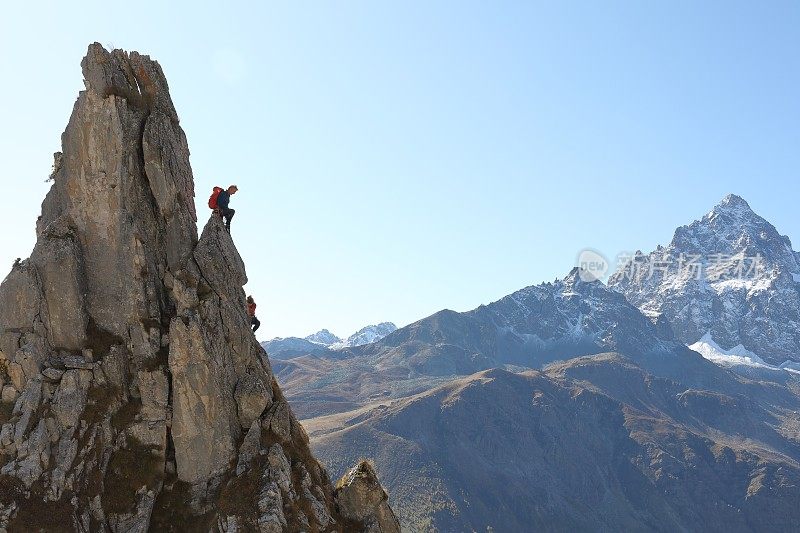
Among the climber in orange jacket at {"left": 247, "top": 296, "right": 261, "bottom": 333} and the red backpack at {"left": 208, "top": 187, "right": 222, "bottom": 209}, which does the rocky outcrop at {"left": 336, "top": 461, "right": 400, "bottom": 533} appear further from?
the red backpack at {"left": 208, "top": 187, "right": 222, "bottom": 209}

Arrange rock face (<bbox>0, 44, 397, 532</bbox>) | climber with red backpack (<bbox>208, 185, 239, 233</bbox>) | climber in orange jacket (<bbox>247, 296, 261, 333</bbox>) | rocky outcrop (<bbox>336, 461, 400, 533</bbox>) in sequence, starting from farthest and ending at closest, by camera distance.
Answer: climber in orange jacket (<bbox>247, 296, 261, 333</bbox>)
climber with red backpack (<bbox>208, 185, 239, 233</bbox>)
rocky outcrop (<bbox>336, 461, 400, 533</bbox>)
rock face (<bbox>0, 44, 397, 532</bbox>)

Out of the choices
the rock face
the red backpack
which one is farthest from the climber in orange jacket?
the red backpack

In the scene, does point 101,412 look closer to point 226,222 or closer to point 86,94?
point 226,222

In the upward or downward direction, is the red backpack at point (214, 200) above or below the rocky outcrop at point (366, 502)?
above

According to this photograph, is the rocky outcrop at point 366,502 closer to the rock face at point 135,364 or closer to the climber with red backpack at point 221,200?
the rock face at point 135,364

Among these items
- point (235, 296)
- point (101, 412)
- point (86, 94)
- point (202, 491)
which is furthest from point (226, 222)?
point (202, 491)

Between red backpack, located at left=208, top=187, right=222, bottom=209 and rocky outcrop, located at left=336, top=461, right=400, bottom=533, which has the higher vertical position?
red backpack, located at left=208, top=187, right=222, bottom=209

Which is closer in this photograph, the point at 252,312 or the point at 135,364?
the point at 135,364

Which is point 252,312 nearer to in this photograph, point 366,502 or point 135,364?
point 135,364

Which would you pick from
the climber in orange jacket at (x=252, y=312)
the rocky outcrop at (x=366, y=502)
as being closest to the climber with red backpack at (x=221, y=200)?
the climber in orange jacket at (x=252, y=312)

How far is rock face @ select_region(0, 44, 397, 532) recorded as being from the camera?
31.1 metres

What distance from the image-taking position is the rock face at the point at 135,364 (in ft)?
102

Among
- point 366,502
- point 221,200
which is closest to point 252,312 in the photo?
point 221,200

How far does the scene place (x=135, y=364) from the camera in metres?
34.3
